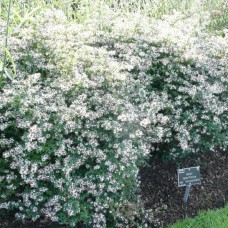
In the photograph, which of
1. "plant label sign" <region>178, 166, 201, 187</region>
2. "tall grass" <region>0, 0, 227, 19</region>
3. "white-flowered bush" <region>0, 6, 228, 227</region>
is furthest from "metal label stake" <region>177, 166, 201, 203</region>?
"tall grass" <region>0, 0, 227, 19</region>

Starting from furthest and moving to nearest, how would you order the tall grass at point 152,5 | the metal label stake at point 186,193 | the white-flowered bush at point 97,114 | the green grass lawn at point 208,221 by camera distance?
the tall grass at point 152,5 → the metal label stake at point 186,193 → the green grass lawn at point 208,221 → the white-flowered bush at point 97,114

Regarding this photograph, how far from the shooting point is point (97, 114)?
3188mm

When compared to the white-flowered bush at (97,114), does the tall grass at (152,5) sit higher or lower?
higher

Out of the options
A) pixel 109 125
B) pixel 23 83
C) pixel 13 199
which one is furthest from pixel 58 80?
pixel 13 199

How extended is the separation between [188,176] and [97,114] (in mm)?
984

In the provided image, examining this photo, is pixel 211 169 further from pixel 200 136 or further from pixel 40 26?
pixel 40 26

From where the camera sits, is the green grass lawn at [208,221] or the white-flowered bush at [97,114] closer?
the white-flowered bush at [97,114]

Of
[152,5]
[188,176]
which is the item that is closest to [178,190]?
[188,176]

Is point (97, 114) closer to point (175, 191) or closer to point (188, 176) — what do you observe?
point (188, 176)

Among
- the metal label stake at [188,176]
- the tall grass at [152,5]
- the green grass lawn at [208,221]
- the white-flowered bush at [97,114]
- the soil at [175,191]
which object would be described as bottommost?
the green grass lawn at [208,221]

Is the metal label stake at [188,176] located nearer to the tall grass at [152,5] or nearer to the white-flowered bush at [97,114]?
the white-flowered bush at [97,114]

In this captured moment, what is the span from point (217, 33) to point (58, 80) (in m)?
2.82

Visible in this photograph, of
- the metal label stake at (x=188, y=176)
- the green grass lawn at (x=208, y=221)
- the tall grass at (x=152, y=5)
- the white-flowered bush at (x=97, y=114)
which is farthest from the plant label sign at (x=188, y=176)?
the tall grass at (x=152, y=5)

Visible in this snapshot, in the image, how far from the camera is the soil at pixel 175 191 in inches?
138
